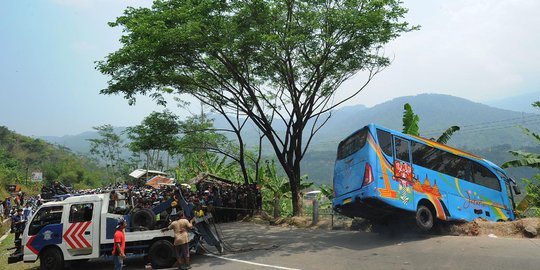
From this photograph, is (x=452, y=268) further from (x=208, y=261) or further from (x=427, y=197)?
(x=208, y=261)

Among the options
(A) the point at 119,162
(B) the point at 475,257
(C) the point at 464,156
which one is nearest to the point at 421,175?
(C) the point at 464,156

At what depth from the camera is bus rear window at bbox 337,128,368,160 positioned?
1281 cm

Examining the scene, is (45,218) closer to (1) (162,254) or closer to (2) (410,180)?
(1) (162,254)

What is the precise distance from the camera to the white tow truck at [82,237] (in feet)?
39.2

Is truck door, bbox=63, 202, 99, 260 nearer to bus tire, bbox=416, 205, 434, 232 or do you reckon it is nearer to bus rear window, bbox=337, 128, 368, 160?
bus rear window, bbox=337, 128, 368, 160

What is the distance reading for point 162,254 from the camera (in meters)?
11.9

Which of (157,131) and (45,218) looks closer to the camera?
(45,218)

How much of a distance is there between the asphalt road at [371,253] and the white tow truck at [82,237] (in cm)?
77

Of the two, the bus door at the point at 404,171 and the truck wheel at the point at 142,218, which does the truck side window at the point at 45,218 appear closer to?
the truck wheel at the point at 142,218

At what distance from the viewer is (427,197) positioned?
1321 centimetres

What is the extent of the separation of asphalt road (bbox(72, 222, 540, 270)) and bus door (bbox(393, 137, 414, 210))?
4.21ft

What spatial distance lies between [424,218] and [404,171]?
1.61m

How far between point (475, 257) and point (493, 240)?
89.6 inches

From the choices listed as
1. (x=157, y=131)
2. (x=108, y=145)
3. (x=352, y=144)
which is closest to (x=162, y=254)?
(x=352, y=144)
